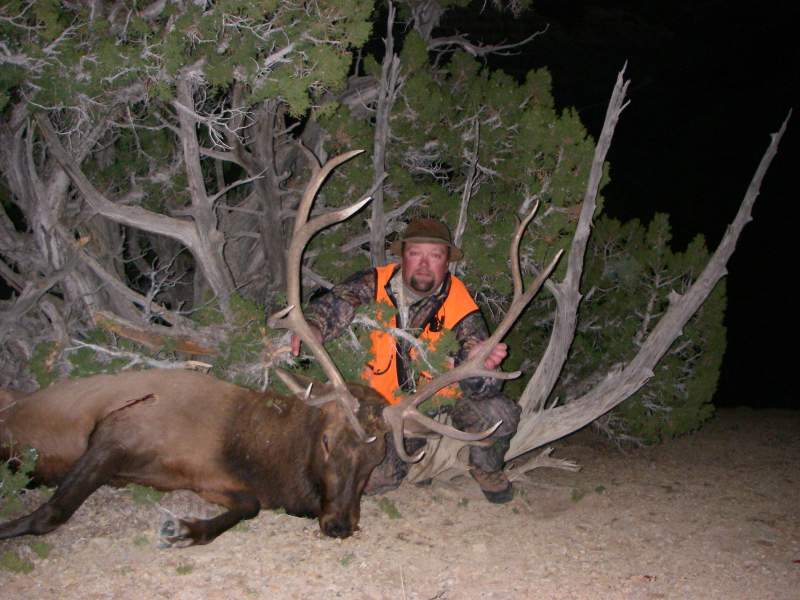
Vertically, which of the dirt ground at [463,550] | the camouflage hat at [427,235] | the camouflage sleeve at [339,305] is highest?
the camouflage hat at [427,235]

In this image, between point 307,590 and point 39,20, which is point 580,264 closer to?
point 307,590

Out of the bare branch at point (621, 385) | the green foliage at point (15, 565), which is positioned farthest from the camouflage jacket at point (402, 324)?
the green foliage at point (15, 565)

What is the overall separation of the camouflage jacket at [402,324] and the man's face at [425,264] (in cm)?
12

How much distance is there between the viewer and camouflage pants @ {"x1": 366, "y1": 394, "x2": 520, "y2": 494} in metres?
4.84

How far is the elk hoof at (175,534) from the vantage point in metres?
3.51

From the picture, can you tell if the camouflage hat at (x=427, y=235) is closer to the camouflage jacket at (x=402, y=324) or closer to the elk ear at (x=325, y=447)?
the camouflage jacket at (x=402, y=324)

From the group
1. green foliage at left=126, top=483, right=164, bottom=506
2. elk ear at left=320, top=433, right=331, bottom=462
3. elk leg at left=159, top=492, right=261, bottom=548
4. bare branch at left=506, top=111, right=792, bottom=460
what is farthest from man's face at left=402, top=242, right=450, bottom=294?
green foliage at left=126, top=483, right=164, bottom=506

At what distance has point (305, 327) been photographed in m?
4.09

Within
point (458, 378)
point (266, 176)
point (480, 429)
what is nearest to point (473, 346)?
point (480, 429)

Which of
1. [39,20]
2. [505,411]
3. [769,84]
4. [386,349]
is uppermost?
[769,84]

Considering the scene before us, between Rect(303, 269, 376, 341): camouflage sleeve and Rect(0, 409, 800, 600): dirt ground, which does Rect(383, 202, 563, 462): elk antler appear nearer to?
Rect(0, 409, 800, 600): dirt ground

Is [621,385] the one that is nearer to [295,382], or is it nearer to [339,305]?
[339,305]

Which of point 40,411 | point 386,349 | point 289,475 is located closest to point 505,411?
point 386,349

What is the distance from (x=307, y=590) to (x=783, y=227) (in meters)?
24.7
